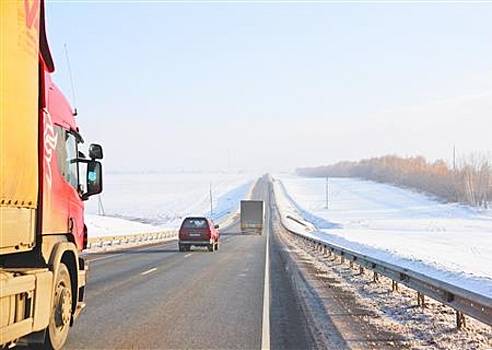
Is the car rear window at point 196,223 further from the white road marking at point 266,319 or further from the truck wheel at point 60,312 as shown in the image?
the truck wheel at point 60,312

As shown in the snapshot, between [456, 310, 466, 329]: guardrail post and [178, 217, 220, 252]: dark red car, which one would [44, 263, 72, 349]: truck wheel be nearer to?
[456, 310, 466, 329]: guardrail post

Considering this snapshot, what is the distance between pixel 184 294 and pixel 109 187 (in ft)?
608

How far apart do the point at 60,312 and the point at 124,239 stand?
123ft

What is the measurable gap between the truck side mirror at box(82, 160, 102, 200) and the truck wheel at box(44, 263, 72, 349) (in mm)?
1889

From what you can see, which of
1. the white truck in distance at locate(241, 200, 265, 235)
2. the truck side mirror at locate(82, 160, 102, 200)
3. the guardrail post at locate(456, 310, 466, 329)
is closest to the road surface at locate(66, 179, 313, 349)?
the truck side mirror at locate(82, 160, 102, 200)

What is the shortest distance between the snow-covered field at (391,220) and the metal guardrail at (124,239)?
1375 centimetres

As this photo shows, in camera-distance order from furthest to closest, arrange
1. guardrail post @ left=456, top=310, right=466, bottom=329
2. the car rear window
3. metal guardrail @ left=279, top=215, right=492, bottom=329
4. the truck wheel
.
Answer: the car rear window < guardrail post @ left=456, top=310, right=466, bottom=329 < metal guardrail @ left=279, top=215, right=492, bottom=329 < the truck wheel

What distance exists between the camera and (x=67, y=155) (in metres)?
9.27

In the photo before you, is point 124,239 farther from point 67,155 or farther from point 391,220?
point 391,220

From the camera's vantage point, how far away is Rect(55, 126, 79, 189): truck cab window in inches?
345

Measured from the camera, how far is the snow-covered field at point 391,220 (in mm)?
46125

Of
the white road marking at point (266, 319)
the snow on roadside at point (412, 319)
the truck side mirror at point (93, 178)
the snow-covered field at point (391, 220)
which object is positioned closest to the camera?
the white road marking at point (266, 319)

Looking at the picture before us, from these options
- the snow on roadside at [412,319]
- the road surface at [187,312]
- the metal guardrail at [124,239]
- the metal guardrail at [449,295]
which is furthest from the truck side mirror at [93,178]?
the metal guardrail at [124,239]

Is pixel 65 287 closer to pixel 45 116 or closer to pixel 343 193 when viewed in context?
pixel 45 116
